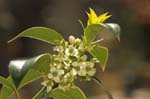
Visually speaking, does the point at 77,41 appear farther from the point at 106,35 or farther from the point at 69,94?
the point at 106,35

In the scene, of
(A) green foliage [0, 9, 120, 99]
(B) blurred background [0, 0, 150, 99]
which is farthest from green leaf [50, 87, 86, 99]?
(B) blurred background [0, 0, 150, 99]

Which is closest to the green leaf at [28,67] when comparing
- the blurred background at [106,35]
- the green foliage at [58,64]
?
the green foliage at [58,64]

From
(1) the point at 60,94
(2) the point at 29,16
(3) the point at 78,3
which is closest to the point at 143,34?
(3) the point at 78,3

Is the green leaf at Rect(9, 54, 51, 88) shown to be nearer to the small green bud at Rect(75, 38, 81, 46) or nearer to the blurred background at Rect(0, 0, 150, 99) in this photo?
the small green bud at Rect(75, 38, 81, 46)

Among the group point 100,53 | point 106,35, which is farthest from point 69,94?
point 106,35

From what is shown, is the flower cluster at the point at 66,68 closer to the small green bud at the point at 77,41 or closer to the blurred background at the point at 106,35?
the small green bud at the point at 77,41

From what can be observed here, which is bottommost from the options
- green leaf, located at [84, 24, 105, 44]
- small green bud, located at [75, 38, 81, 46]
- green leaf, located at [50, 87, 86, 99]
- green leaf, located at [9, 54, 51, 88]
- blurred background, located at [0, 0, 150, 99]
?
green leaf, located at [50, 87, 86, 99]

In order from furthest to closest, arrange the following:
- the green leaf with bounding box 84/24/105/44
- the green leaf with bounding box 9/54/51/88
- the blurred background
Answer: the blurred background → the green leaf with bounding box 84/24/105/44 → the green leaf with bounding box 9/54/51/88
